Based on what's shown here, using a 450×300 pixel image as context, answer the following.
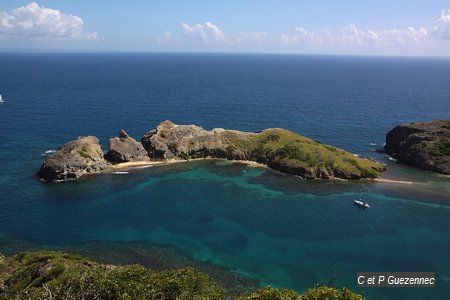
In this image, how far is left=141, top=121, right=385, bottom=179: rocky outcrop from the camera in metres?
108

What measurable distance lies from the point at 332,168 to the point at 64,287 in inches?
3211

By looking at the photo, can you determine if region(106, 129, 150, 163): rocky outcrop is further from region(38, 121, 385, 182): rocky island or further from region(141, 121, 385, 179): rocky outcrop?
region(141, 121, 385, 179): rocky outcrop

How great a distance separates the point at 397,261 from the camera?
67875 millimetres

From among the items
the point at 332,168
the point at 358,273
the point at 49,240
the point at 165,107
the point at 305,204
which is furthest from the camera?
the point at 165,107

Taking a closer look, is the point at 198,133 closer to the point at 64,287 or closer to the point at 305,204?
the point at 305,204

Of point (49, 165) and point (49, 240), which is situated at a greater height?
point (49, 165)

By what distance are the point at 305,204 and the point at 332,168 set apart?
21854mm

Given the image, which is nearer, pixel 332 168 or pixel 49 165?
pixel 49 165

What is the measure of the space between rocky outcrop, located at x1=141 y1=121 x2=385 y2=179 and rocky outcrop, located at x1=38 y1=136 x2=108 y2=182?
16008 millimetres

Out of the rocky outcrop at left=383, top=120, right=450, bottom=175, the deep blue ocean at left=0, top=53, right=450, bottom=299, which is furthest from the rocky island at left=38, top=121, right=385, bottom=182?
the rocky outcrop at left=383, top=120, right=450, bottom=175

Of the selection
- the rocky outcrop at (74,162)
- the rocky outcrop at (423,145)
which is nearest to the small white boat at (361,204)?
the rocky outcrop at (423,145)

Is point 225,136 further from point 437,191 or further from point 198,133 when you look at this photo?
point 437,191

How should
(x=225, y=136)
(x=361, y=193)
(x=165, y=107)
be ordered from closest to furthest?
(x=361, y=193), (x=225, y=136), (x=165, y=107)

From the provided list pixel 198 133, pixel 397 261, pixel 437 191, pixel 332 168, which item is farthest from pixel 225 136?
pixel 397 261
